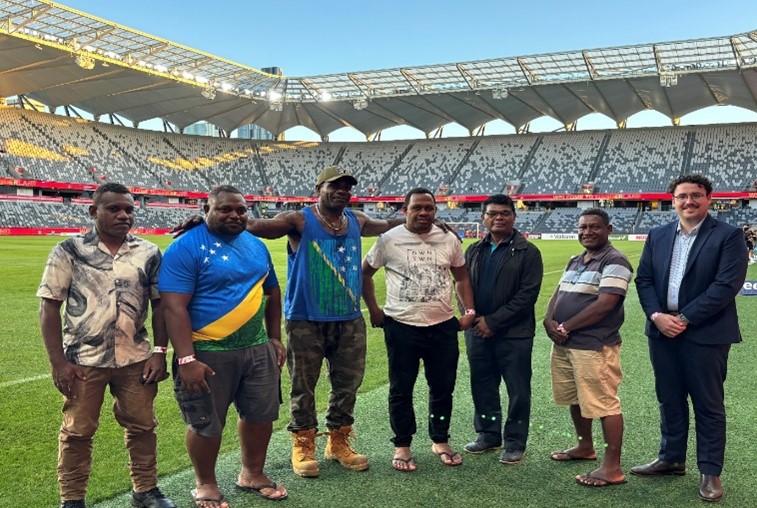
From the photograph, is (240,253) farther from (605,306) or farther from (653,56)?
(653,56)

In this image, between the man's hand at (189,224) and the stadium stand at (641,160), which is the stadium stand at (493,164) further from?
the man's hand at (189,224)

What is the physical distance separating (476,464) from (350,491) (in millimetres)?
1009

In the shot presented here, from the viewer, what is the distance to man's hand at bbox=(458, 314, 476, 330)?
445cm

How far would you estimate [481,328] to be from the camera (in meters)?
4.47

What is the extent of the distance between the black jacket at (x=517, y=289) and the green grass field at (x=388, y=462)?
38.6 inches

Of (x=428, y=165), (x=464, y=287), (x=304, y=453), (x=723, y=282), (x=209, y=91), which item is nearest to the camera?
(x=723, y=282)

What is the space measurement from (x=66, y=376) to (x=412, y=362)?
2.25 meters

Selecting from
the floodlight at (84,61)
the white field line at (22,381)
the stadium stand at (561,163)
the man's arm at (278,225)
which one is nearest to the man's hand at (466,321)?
the man's arm at (278,225)

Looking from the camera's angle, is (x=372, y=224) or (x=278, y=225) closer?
(x=278, y=225)

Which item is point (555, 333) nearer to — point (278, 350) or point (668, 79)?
point (278, 350)

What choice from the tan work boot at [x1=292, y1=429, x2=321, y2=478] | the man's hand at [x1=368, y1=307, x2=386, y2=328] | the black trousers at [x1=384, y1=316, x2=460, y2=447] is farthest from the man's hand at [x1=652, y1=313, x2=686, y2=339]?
the tan work boot at [x1=292, y1=429, x2=321, y2=478]

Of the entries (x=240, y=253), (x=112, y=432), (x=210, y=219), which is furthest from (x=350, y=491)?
(x=112, y=432)

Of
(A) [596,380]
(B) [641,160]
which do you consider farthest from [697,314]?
(B) [641,160]

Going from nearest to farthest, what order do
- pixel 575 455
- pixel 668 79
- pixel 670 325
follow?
pixel 670 325, pixel 575 455, pixel 668 79
